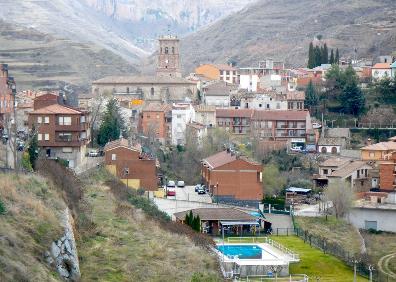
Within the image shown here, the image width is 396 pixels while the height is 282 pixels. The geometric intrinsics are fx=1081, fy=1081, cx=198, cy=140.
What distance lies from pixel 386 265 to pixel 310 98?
24868mm

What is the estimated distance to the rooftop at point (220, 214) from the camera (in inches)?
1615

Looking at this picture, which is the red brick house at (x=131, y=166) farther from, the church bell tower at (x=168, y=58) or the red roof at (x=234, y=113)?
the church bell tower at (x=168, y=58)

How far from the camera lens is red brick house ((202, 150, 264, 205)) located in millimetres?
47406

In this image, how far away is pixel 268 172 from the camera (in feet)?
168

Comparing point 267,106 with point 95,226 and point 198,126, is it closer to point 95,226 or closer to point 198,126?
point 198,126

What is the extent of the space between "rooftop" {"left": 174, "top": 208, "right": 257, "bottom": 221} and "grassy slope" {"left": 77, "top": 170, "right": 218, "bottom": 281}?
6.03 meters

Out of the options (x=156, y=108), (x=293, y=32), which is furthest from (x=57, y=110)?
(x=293, y=32)

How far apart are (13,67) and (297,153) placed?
148ft

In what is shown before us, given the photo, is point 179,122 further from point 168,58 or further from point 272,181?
point 168,58

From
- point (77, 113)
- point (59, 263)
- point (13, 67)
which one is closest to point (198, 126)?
point (77, 113)

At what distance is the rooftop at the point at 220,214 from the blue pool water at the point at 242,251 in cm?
410

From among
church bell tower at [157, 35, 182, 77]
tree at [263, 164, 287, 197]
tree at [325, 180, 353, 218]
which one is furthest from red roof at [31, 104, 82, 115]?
church bell tower at [157, 35, 182, 77]

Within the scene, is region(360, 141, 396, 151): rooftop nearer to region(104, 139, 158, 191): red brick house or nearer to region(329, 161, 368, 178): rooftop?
region(329, 161, 368, 178): rooftop

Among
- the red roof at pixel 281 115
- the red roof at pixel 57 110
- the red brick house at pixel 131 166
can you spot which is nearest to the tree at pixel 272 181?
the red brick house at pixel 131 166
